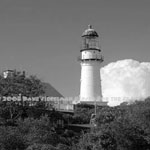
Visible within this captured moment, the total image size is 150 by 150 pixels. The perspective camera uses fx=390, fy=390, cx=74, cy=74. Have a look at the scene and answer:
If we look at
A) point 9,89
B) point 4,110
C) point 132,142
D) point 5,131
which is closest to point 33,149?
point 5,131

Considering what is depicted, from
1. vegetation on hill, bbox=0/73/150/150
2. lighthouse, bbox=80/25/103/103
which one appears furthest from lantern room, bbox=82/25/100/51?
vegetation on hill, bbox=0/73/150/150

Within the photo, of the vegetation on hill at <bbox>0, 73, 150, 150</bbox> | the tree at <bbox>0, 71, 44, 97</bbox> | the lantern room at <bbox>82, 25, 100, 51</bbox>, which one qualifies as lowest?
the vegetation on hill at <bbox>0, 73, 150, 150</bbox>

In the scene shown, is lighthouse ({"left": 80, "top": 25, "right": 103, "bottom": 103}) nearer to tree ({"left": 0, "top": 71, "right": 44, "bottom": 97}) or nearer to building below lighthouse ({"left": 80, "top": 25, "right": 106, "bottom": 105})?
building below lighthouse ({"left": 80, "top": 25, "right": 106, "bottom": 105})

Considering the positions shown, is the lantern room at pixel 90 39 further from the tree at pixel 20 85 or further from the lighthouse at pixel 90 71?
the tree at pixel 20 85

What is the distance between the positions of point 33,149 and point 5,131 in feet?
11.1

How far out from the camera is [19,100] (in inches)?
1464

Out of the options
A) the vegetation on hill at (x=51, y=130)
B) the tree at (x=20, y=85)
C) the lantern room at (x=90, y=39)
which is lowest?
the vegetation on hill at (x=51, y=130)

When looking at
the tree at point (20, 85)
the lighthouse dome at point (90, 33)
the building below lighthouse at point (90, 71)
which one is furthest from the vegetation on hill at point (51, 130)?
the lighthouse dome at point (90, 33)

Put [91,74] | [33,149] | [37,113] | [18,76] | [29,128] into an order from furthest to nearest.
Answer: [91,74] → [18,76] → [37,113] → [29,128] → [33,149]

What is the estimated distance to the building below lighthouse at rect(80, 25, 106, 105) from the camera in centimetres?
5462

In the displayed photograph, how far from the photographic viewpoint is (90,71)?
55031 millimetres

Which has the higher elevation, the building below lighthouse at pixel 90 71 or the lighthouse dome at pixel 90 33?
the lighthouse dome at pixel 90 33

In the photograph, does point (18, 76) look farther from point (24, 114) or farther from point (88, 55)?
point (88, 55)

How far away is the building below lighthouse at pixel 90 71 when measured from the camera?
54.6 m
